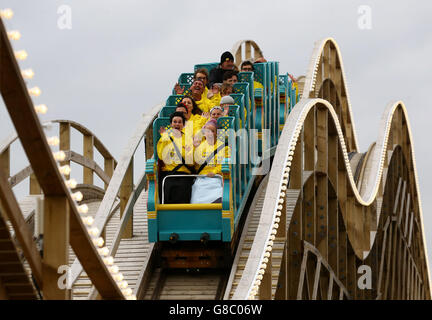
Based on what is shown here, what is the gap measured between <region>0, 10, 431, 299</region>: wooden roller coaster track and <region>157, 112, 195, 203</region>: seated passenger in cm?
75

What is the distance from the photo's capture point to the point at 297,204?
1413cm

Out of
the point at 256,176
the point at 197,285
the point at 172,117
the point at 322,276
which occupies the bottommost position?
the point at 322,276

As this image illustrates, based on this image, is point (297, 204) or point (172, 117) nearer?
point (172, 117)

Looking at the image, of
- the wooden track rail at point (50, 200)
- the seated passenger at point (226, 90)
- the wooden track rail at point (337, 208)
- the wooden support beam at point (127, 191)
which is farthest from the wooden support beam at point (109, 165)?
the wooden track rail at point (50, 200)

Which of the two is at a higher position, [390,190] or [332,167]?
[332,167]

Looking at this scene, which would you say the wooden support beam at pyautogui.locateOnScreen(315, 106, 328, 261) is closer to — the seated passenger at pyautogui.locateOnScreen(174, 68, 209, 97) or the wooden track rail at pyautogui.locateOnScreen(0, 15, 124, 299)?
the seated passenger at pyautogui.locateOnScreen(174, 68, 209, 97)

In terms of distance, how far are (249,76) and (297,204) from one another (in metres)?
2.03

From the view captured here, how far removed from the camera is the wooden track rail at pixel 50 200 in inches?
270

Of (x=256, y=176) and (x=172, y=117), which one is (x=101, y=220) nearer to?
(x=172, y=117)

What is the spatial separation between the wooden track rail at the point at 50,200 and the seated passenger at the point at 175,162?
121 inches

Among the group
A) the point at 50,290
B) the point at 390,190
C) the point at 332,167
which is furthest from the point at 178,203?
the point at 390,190

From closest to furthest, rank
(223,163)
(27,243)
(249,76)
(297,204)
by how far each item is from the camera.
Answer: (27,243), (223,163), (249,76), (297,204)

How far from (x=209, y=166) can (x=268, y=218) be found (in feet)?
4.92

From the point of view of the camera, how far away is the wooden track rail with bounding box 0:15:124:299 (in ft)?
22.5
